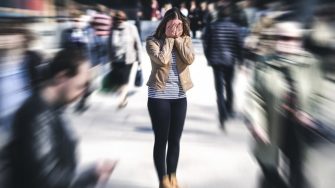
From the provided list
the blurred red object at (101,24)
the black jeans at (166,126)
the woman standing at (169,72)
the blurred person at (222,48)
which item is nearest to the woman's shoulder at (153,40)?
the woman standing at (169,72)

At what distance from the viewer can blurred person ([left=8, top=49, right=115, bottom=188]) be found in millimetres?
2883

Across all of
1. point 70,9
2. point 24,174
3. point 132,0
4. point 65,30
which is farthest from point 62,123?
point 132,0

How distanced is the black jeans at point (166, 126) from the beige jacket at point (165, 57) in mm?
125

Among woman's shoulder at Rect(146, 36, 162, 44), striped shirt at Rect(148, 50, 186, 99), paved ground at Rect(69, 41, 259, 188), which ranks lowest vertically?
paved ground at Rect(69, 41, 259, 188)

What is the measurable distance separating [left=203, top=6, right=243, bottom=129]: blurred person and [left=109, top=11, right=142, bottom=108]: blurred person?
152cm

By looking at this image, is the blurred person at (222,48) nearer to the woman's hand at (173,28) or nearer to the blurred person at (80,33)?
the woman's hand at (173,28)

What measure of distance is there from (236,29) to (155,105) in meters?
2.89

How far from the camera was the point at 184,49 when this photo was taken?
3.94 meters

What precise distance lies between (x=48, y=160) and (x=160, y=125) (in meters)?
1.09

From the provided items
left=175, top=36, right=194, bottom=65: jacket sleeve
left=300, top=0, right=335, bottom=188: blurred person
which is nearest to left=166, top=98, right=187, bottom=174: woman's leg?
left=175, top=36, right=194, bottom=65: jacket sleeve

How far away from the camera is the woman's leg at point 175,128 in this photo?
406cm

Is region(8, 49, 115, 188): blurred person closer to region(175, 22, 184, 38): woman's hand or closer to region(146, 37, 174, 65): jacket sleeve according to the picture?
region(146, 37, 174, 65): jacket sleeve

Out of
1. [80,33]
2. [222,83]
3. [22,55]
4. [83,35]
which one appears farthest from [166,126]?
[83,35]

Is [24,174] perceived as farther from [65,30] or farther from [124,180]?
[65,30]
